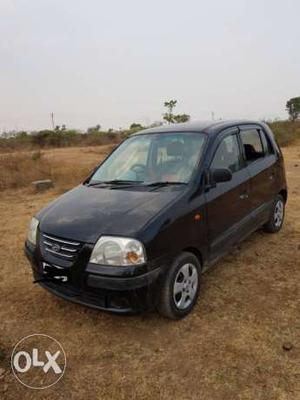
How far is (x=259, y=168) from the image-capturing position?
15.3 feet

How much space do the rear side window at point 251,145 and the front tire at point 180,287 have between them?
70.5 inches

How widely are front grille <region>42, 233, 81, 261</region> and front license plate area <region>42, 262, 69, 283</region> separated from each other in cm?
11

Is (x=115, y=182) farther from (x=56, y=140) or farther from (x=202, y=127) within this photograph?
(x=56, y=140)

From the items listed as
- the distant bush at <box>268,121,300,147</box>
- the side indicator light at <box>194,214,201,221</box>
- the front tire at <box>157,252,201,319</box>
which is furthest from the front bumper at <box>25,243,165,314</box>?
the distant bush at <box>268,121,300,147</box>

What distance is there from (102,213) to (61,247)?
18.1 inches

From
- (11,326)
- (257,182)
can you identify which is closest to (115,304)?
(11,326)

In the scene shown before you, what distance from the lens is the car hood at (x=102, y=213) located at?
2.97 m

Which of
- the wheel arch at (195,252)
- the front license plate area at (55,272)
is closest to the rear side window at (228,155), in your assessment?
the wheel arch at (195,252)

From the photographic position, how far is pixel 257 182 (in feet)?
15.0

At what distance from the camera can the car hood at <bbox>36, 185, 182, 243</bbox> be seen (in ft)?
9.75

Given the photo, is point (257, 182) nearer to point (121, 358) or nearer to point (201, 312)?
point (201, 312)

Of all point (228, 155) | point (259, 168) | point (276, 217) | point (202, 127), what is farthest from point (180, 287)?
point (276, 217)

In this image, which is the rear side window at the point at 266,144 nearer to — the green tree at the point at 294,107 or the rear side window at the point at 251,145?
the rear side window at the point at 251,145

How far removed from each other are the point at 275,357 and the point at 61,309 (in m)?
2.06
